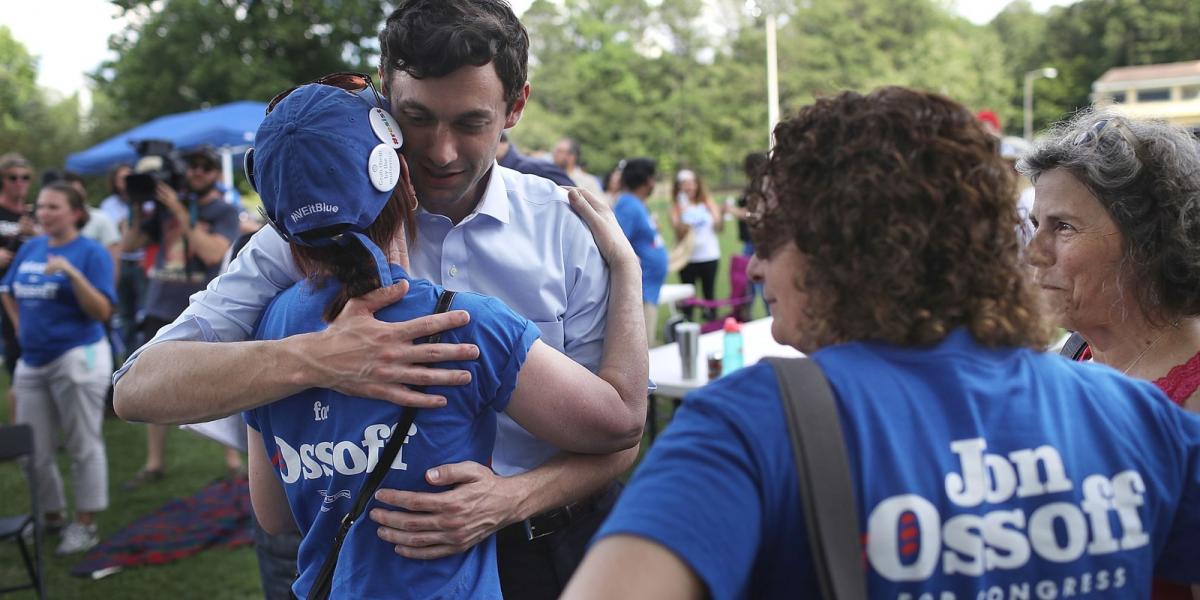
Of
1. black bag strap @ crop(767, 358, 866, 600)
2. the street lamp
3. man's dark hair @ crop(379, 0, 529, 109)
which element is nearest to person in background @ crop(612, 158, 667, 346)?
man's dark hair @ crop(379, 0, 529, 109)

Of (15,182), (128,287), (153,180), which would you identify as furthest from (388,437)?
(128,287)

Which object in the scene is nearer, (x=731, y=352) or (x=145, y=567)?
(x=731, y=352)

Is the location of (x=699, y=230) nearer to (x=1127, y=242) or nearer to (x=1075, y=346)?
(x=1075, y=346)

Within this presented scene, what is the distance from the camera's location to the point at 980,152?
3.66 feet

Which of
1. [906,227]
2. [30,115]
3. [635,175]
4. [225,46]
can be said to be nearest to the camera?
[906,227]

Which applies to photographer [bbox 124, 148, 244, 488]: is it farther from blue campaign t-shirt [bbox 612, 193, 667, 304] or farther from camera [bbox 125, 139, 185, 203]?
blue campaign t-shirt [bbox 612, 193, 667, 304]

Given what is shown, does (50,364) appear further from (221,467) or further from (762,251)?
(762,251)

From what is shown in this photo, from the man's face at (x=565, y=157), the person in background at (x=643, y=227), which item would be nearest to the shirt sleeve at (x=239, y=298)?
the person in background at (x=643, y=227)

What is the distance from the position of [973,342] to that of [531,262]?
993 millimetres

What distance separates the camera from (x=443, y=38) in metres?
1.72

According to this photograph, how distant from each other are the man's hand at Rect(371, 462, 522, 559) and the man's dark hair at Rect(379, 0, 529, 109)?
0.76 meters

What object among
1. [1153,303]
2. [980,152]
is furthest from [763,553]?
[1153,303]

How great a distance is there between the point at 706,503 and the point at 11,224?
784cm

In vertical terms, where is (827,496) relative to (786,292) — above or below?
below
